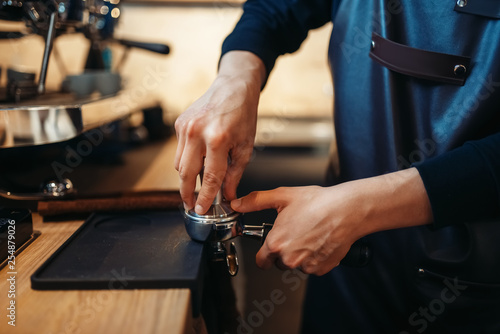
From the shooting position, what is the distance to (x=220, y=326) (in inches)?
25.9

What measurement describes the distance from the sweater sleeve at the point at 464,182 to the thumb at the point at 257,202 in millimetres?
206

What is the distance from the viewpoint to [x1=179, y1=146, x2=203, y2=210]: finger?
1.86 ft

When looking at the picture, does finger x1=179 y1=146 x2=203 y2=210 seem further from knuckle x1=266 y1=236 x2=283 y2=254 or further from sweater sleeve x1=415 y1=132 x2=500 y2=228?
sweater sleeve x1=415 y1=132 x2=500 y2=228

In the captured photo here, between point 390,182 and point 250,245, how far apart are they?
967 mm

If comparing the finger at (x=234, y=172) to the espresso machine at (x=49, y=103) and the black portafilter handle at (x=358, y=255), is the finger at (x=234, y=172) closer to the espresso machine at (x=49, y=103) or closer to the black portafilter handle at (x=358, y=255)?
the black portafilter handle at (x=358, y=255)

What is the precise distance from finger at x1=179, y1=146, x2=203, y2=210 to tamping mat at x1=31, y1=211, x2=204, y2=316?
6 cm

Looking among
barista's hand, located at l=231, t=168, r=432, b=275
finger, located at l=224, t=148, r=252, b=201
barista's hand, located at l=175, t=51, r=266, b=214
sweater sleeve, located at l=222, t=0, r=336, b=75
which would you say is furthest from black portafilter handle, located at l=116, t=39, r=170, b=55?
barista's hand, located at l=231, t=168, r=432, b=275

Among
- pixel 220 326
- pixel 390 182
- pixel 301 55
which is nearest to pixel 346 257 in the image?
pixel 390 182

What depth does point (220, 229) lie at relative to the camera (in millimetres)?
548

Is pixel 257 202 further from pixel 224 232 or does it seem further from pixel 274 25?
pixel 274 25

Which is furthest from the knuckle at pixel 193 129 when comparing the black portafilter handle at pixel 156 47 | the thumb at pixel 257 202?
the black portafilter handle at pixel 156 47

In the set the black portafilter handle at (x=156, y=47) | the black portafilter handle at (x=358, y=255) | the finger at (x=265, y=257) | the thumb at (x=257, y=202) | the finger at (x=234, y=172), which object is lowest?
the finger at (x=265, y=257)

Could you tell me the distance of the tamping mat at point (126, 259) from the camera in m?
0.47

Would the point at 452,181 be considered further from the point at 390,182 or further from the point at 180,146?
the point at 180,146
